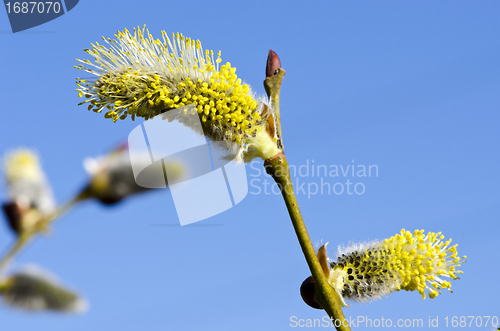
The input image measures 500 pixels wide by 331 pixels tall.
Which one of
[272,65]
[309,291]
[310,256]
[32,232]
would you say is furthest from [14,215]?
[272,65]

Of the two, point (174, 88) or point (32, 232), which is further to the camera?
point (174, 88)

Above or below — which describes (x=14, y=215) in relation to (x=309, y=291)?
above

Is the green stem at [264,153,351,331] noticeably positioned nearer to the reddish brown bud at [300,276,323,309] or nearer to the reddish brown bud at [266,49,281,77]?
the reddish brown bud at [300,276,323,309]

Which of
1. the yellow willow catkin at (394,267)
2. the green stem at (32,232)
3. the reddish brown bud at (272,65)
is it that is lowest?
the yellow willow catkin at (394,267)

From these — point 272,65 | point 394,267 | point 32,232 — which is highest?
point 272,65

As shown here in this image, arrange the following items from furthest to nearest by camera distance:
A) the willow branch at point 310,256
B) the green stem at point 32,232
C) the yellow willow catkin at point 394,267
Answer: the yellow willow catkin at point 394,267 < the willow branch at point 310,256 < the green stem at point 32,232

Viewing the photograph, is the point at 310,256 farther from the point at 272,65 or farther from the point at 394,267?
the point at 272,65

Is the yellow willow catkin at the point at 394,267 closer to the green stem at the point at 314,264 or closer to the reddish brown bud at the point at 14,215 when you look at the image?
the green stem at the point at 314,264

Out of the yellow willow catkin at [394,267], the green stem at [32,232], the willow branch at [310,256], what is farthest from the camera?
the yellow willow catkin at [394,267]

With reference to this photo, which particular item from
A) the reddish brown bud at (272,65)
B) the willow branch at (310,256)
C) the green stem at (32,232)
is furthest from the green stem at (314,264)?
the green stem at (32,232)

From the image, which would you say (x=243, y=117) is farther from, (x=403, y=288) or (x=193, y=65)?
(x=403, y=288)

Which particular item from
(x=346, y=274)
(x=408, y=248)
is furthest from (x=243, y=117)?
(x=408, y=248)
